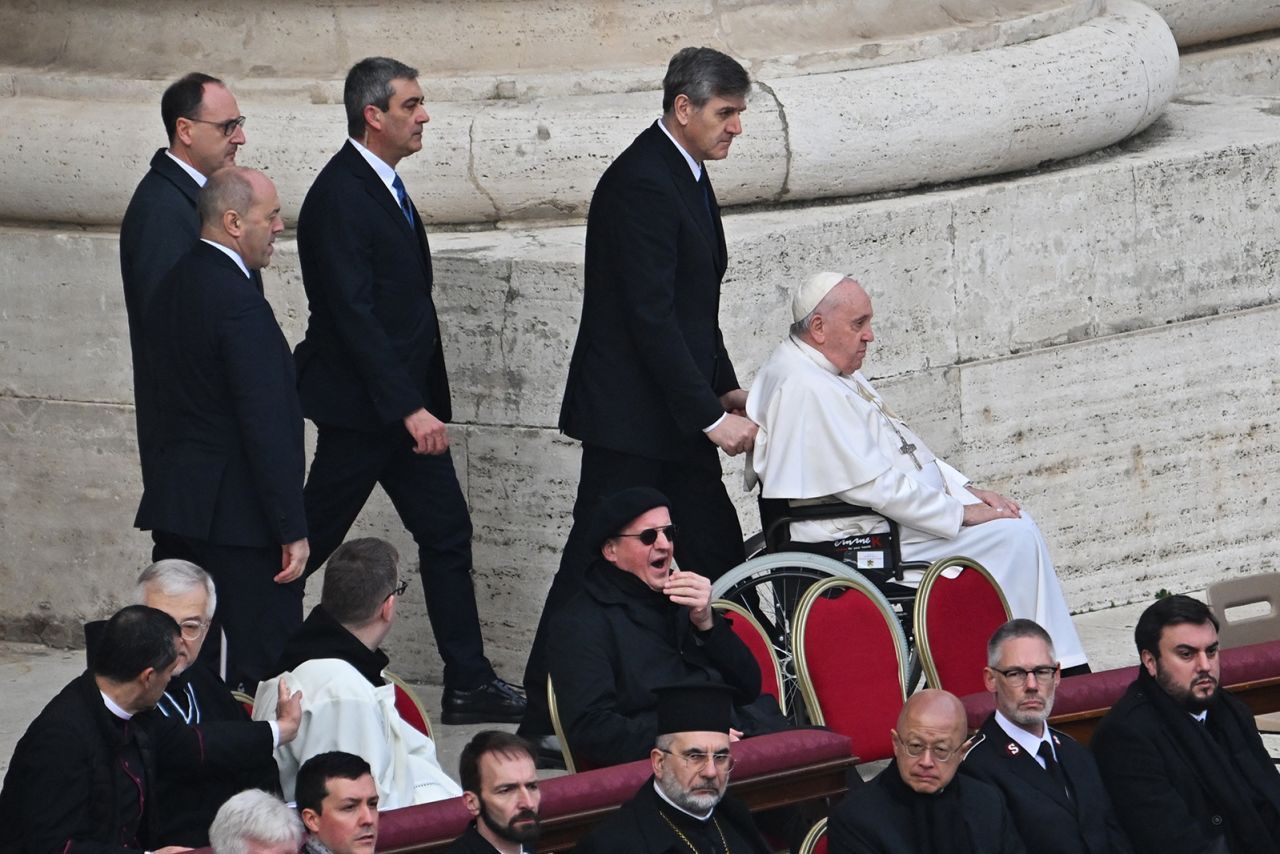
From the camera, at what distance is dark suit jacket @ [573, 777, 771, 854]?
5801 mm

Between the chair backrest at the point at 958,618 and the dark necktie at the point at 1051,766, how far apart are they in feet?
1.72

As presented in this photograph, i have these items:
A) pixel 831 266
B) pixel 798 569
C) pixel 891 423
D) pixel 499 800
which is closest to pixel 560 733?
pixel 499 800

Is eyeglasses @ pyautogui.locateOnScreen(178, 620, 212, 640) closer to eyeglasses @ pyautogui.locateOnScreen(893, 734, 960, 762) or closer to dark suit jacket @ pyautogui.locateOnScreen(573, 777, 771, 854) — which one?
dark suit jacket @ pyautogui.locateOnScreen(573, 777, 771, 854)

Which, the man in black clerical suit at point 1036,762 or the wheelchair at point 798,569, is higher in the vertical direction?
the wheelchair at point 798,569

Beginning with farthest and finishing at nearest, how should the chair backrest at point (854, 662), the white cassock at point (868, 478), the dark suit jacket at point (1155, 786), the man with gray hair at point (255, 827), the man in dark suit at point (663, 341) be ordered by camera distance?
1. the white cassock at point (868, 478)
2. the man in dark suit at point (663, 341)
3. the chair backrest at point (854, 662)
4. the dark suit jacket at point (1155, 786)
5. the man with gray hair at point (255, 827)

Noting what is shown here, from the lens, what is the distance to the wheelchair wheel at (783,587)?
7.10 meters

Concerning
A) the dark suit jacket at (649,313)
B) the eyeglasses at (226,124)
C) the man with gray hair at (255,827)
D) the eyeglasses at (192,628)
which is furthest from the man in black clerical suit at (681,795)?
the eyeglasses at (226,124)

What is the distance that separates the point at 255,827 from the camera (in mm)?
5293

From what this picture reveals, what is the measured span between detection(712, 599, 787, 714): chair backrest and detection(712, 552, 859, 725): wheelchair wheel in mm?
117

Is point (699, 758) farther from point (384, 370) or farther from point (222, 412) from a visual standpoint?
point (384, 370)

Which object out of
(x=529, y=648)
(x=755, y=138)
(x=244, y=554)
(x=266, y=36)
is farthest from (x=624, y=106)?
(x=244, y=554)

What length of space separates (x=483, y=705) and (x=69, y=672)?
1.43 m

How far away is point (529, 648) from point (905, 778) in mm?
2276

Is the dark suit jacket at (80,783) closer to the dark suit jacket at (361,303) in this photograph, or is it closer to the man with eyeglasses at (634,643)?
the man with eyeglasses at (634,643)
